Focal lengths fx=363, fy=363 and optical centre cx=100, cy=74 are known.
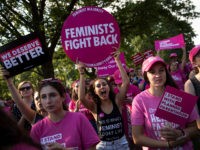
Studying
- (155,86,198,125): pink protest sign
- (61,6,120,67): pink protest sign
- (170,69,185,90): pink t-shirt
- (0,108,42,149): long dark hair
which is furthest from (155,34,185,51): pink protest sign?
(0,108,42,149): long dark hair

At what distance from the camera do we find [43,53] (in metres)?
3.93

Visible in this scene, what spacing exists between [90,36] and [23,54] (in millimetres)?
871

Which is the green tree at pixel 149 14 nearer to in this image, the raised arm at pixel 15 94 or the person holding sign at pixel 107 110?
the person holding sign at pixel 107 110

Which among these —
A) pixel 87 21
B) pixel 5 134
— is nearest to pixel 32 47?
pixel 87 21

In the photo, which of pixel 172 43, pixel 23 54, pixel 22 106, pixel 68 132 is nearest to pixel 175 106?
pixel 68 132

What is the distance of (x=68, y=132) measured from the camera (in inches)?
113

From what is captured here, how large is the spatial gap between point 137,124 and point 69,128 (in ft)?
2.07

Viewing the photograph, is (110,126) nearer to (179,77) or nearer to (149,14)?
(179,77)

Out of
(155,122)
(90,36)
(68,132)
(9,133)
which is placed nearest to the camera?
(9,133)

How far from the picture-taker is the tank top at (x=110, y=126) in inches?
175

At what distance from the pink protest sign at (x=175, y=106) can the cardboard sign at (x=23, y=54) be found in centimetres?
156

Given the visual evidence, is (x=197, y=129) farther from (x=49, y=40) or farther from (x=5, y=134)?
(x=49, y=40)

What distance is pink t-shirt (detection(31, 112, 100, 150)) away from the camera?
2.87 meters

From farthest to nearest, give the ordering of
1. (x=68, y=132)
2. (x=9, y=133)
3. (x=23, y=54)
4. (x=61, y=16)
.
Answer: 1. (x=61, y=16)
2. (x=23, y=54)
3. (x=68, y=132)
4. (x=9, y=133)
